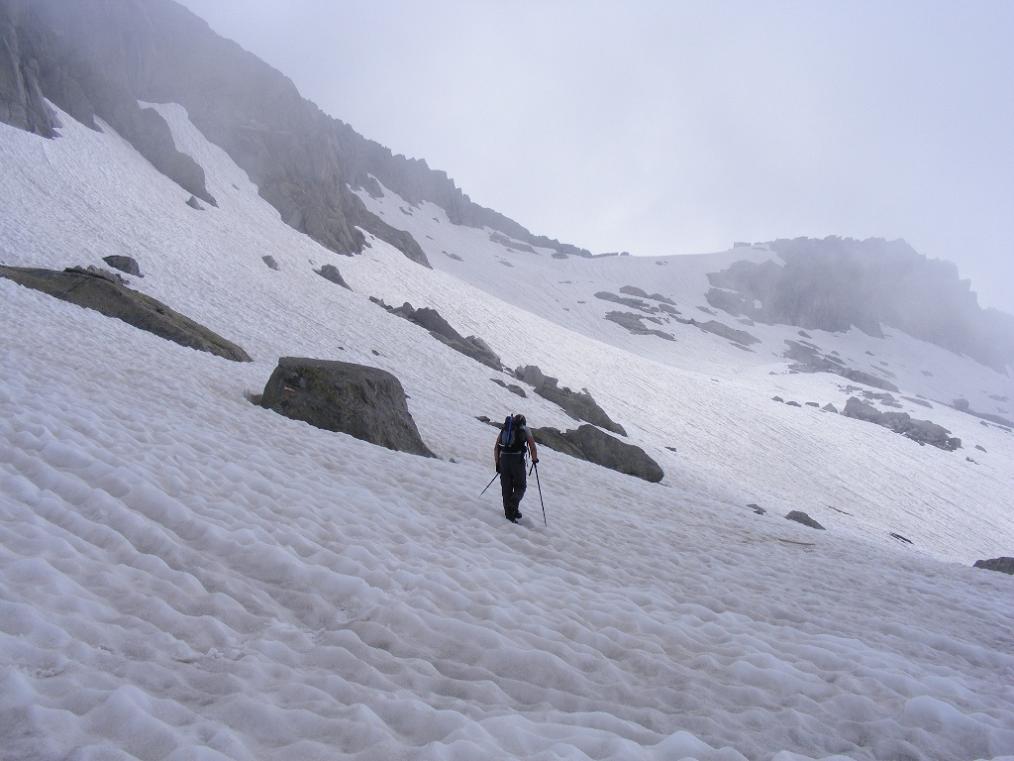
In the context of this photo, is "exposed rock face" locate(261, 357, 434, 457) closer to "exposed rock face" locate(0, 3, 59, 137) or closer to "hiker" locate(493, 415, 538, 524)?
"hiker" locate(493, 415, 538, 524)

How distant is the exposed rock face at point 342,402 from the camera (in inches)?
509

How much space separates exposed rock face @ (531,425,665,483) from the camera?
65.9ft

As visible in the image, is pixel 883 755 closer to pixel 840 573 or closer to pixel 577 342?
pixel 840 573

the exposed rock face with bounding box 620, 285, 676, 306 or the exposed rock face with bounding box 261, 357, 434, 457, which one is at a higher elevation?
the exposed rock face with bounding box 620, 285, 676, 306

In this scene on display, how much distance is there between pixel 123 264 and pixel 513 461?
71.8 ft

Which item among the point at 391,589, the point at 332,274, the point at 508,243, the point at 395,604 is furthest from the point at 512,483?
the point at 508,243

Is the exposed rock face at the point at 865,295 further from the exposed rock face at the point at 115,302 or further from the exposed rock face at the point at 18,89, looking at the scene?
the exposed rock face at the point at 115,302

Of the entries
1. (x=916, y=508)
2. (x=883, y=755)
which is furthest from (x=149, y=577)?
(x=916, y=508)

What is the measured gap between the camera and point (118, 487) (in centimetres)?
632

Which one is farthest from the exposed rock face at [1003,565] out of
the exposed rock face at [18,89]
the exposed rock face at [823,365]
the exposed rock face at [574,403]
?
the exposed rock face at [823,365]

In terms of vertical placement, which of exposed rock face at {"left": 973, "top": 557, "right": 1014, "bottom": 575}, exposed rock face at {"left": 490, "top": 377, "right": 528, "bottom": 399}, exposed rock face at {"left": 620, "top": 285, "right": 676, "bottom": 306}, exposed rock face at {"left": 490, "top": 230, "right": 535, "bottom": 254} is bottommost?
exposed rock face at {"left": 490, "top": 377, "right": 528, "bottom": 399}

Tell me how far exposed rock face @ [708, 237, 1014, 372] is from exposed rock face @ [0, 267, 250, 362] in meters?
92.0

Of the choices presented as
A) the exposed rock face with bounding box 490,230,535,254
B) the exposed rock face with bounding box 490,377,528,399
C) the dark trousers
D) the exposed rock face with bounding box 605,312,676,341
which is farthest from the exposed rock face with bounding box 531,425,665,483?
the exposed rock face with bounding box 490,230,535,254

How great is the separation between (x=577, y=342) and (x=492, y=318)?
7763 millimetres
